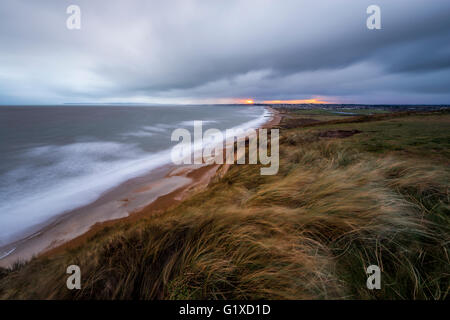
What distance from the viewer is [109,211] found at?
4.67 meters

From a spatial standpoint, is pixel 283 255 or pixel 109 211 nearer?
pixel 283 255

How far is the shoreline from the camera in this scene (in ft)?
11.6

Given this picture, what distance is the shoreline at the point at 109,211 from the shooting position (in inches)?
139

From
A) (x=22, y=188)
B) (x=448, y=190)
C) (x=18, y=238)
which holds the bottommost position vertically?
(x=18, y=238)

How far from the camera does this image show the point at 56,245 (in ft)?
11.7

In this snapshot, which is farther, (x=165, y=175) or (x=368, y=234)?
(x=165, y=175)

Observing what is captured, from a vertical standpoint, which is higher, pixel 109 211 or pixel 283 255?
pixel 283 255

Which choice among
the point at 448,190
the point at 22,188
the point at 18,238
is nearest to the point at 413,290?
the point at 448,190

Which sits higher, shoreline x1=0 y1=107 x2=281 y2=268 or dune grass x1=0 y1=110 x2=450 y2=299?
dune grass x1=0 y1=110 x2=450 y2=299

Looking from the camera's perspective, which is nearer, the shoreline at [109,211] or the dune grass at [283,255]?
the dune grass at [283,255]

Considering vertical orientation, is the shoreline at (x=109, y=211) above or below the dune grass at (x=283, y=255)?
below

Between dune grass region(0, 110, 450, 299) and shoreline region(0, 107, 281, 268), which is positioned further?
shoreline region(0, 107, 281, 268)
